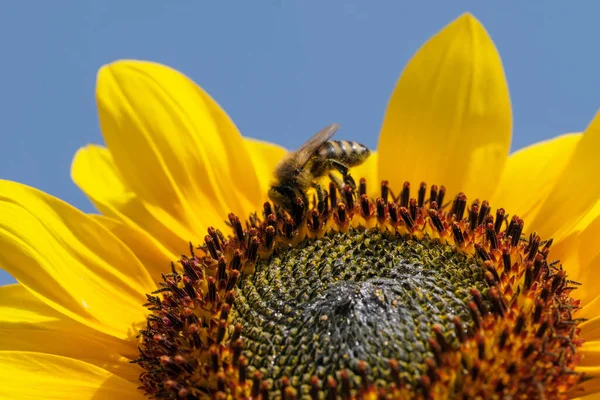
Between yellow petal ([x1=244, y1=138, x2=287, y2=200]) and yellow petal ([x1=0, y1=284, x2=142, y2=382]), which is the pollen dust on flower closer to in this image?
yellow petal ([x1=0, y1=284, x2=142, y2=382])

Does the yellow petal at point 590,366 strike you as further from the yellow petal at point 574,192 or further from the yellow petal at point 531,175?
the yellow petal at point 531,175

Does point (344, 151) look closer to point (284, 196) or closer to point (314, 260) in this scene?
point (284, 196)

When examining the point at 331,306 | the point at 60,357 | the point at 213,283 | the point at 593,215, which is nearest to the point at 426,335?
the point at 331,306

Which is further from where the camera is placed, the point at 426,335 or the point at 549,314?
the point at 549,314

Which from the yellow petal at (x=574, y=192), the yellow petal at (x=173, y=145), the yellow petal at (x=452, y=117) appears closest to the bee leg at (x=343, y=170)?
the yellow petal at (x=452, y=117)

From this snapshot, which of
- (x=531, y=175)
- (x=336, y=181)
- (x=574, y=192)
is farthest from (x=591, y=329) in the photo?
(x=336, y=181)

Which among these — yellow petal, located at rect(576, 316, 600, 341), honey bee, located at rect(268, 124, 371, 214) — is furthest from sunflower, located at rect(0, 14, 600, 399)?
honey bee, located at rect(268, 124, 371, 214)

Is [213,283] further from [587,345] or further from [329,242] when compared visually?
[587,345]
